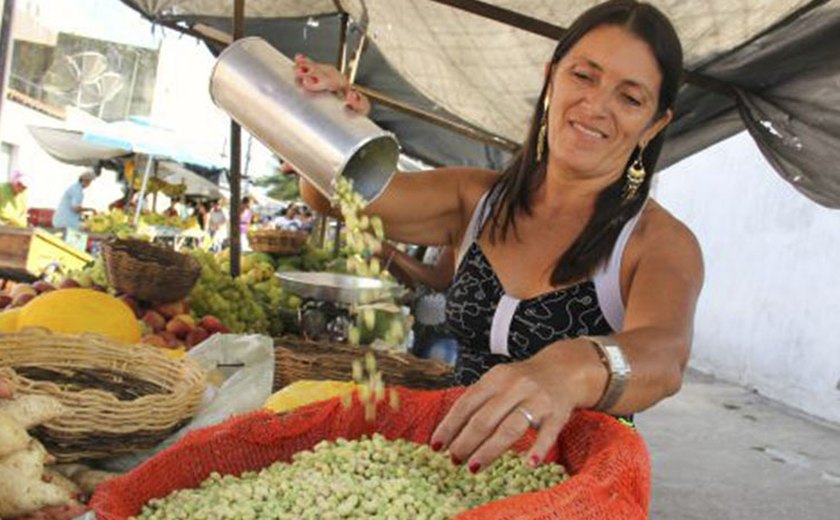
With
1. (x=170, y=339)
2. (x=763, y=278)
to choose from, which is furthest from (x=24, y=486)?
(x=763, y=278)

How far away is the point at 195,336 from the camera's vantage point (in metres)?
2.93

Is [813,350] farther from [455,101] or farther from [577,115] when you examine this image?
[577,115]

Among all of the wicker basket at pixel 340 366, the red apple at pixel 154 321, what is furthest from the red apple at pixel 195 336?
the wicker basket at pixel 340 366

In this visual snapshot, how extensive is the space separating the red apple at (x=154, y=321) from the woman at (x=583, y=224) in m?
1.30

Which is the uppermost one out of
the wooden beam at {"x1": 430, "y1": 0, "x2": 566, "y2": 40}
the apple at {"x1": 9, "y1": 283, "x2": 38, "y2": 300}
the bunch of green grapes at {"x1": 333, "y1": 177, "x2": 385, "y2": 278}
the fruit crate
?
the wooden beam at {"x1": 430, "y1": 0, "x2": 566, "y2": 40}

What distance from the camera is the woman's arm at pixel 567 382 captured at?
0.96 meters

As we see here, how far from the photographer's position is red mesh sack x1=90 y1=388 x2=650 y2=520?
99 cm

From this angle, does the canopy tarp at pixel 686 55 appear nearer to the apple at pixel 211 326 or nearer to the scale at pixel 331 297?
the scale at pixel 331 297

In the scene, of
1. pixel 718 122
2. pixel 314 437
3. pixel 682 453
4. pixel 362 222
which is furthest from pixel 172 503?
pixel 682 453

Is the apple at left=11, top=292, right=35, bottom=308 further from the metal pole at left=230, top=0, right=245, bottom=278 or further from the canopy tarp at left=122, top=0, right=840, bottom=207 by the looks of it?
the canopy tarp at left=122, top=0, right=840, bottom=207

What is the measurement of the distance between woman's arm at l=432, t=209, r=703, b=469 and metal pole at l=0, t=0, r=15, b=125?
2.10 meters

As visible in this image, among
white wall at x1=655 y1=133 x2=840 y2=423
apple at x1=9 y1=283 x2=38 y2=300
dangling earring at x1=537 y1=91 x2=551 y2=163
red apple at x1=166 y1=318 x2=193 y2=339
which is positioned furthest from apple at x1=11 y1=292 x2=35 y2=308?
white wall at x1=655 y1=133 x2=840 y2=423

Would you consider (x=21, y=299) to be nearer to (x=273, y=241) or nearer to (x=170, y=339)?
(x=170, y=339)

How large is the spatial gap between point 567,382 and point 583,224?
0.87m
